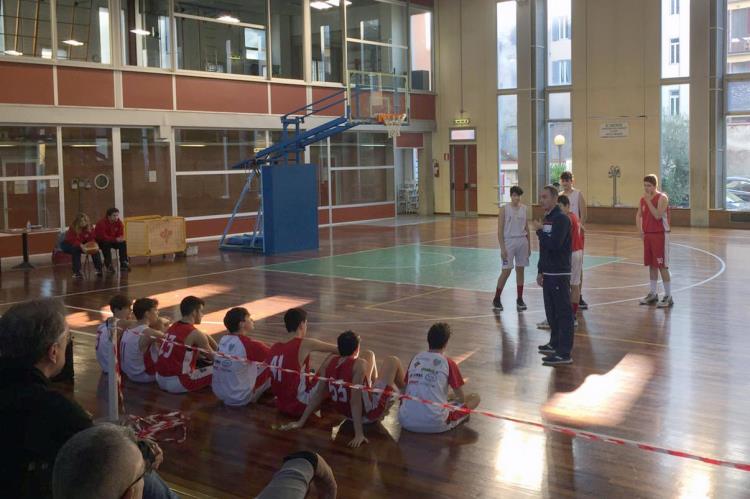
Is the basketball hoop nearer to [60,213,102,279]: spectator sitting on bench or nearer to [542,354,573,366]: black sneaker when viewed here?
[60,213,102,279]: spectator sitting on bench

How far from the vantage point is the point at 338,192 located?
1072 inches

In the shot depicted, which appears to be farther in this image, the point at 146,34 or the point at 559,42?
the point at 559,42

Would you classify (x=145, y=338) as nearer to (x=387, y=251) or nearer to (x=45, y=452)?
(x=45, y=452)

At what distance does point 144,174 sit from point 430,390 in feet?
53.3

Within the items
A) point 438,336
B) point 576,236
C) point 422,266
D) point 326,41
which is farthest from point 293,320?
point 326,41

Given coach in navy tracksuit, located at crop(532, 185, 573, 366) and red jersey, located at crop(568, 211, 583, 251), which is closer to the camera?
coach in navy tracksuit, located at crop(532, 185, 573, 366)

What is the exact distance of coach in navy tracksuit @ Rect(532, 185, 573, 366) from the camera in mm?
8820

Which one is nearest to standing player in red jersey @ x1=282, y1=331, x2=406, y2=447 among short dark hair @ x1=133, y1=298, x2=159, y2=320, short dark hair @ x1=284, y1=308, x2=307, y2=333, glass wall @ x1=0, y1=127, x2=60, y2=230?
short dark hair @ x1=284, y1=308, x2=307, y2=333

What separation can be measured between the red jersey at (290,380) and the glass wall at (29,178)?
13457mm

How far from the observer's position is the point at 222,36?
22.9 metres

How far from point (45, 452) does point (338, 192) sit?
967 inches

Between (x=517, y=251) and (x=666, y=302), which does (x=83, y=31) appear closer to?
(x=517, y=251)

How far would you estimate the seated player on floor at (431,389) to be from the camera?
6.58m

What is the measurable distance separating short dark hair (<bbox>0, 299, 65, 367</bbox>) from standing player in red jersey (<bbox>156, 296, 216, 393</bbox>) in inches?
198
